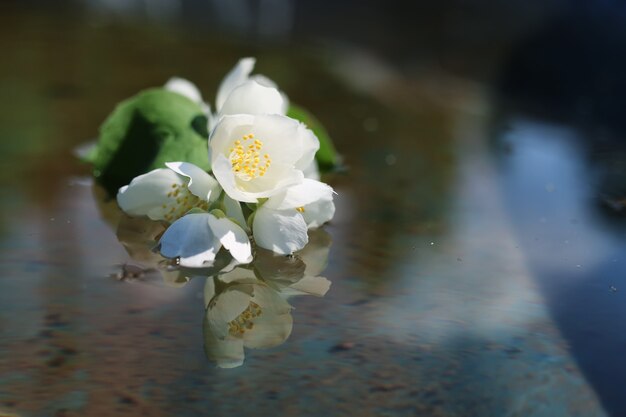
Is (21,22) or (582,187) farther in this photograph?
(21,22)

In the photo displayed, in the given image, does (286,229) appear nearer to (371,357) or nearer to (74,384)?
(371,357)

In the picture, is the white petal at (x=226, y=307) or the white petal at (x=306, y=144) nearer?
the white petal at (x=226, y=307)

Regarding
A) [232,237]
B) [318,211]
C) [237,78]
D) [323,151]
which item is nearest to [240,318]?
[232,237]

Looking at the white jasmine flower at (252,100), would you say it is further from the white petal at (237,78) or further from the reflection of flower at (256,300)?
the reflection of flower at (256,300)

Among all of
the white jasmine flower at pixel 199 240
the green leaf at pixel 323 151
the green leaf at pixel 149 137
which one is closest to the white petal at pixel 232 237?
the white jasmine flower at pixel 199 240

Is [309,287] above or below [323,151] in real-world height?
below

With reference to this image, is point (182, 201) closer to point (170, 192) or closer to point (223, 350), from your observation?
point (170, 192)

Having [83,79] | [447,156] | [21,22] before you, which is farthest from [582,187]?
[21,22]
